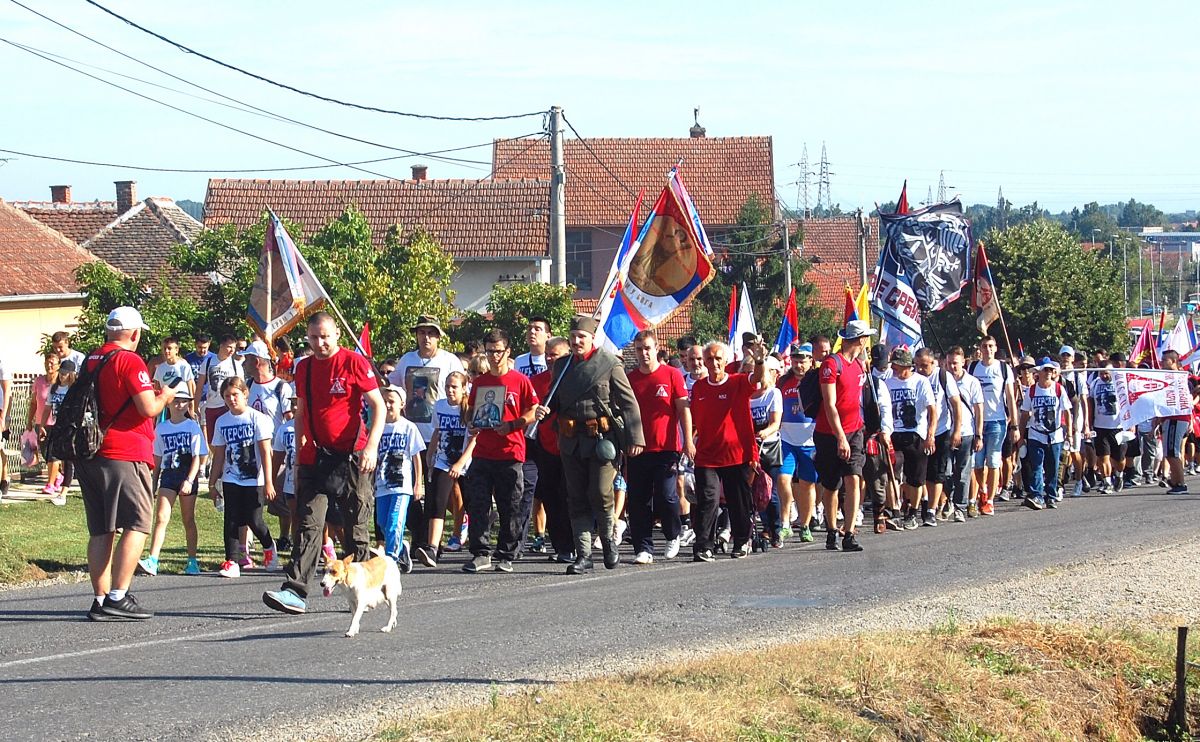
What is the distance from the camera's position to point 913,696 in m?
7.64

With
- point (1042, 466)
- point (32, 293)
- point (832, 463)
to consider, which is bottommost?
point (1042, 466)

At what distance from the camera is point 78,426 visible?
923 cm

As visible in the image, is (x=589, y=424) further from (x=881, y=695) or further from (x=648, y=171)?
(x=648, y=171)

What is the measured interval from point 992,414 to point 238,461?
9062 mm

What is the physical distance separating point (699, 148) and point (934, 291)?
3996 centimetres

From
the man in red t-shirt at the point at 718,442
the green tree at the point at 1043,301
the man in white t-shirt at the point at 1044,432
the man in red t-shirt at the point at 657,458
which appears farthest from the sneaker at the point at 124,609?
the green tree at the point at 1043,301

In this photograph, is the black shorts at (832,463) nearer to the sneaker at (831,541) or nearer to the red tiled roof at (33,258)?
the sneaker at (831,541)

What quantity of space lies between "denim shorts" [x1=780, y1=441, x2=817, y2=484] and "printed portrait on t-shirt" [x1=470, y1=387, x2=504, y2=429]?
11.4 ft

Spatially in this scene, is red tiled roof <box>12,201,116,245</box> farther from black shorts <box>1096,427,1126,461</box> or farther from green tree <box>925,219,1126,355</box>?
black shorts <box>1096,427,1126,461</box>

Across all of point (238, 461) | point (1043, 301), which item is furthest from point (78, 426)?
point (1043, 301)

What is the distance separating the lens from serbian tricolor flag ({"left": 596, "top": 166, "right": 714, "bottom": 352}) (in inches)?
555

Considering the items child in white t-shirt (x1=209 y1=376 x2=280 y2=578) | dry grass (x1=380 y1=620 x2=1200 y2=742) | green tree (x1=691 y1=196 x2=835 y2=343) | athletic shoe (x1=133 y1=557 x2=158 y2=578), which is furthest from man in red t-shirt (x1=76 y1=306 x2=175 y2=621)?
green tree (x1=691 y1=196 x2=835 y2=343)

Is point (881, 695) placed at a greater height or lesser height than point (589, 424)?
lesser

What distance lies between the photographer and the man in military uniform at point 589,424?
11.5 meters
